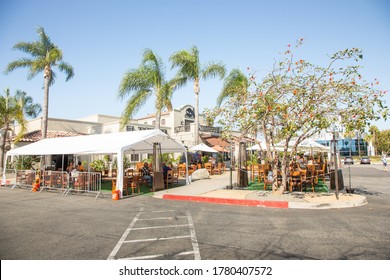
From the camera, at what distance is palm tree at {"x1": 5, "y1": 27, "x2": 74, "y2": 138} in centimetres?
2095

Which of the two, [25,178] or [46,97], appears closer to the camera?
[25,178]

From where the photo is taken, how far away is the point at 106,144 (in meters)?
13.3

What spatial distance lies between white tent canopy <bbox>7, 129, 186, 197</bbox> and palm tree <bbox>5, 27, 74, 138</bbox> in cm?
539

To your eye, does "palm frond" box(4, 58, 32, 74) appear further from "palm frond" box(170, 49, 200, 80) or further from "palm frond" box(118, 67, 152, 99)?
"palm frond" box(170, 49, 200, 80)

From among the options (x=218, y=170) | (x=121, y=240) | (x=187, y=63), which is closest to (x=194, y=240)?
(x=121, y=240)

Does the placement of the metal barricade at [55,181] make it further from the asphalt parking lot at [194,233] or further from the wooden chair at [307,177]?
the wooden chair at [307,177]

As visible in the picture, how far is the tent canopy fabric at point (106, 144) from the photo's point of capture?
12703 mm

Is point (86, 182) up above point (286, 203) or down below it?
above

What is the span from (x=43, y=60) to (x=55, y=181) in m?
11.8

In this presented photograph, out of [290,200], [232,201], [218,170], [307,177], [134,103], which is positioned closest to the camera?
[290,200]

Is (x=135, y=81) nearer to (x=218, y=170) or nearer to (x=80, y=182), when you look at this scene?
(x=218, y=170)

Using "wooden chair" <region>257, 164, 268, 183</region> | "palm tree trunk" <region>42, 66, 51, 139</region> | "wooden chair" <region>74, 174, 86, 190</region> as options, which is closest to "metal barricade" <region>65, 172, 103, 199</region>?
"wooden chair" <region>74, 174, 86, 190</region>

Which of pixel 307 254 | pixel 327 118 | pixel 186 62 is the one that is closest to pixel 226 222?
pixel 307 254

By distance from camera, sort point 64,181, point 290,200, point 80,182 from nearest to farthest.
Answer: point 290,200 < point 80,182 < point 64,181
